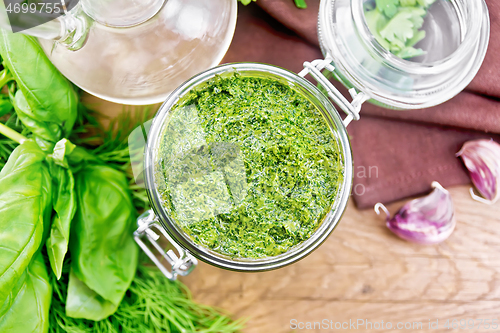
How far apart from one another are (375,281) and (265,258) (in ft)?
1.23

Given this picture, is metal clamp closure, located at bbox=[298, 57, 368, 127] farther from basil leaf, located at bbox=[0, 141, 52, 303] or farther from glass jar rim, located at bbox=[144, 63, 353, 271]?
basil leaf, located at bbox=[0, 141, 52, 303]

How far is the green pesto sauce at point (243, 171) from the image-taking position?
0.53 m

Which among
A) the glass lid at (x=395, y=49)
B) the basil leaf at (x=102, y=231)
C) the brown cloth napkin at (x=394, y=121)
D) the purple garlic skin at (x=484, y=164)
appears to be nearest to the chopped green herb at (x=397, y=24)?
the glass lid at (x=395, y=49)

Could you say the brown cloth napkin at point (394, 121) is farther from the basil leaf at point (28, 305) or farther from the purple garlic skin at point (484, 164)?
the basil leaf at point (28, 305)

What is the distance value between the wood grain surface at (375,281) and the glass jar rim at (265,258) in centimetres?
25

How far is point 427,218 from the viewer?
2.56 feet

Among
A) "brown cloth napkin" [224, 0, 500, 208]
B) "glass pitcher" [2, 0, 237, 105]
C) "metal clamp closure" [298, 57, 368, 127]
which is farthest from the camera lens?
"brown cloth napkin" [224, 0, 500, 208]

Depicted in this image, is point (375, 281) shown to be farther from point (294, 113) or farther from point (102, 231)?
point (102, 231)

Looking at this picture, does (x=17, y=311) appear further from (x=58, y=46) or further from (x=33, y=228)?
(x=58, y=46)

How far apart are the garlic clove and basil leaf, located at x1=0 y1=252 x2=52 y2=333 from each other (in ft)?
2.14

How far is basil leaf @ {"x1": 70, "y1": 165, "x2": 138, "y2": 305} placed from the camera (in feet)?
2.16

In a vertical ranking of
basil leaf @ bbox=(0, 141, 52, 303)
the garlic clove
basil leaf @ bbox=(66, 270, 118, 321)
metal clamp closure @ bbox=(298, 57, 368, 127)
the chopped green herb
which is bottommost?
basil leaf @ bbox=(66, 270, 118, 321)

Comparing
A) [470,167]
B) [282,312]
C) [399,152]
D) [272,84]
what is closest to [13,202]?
[272,84]

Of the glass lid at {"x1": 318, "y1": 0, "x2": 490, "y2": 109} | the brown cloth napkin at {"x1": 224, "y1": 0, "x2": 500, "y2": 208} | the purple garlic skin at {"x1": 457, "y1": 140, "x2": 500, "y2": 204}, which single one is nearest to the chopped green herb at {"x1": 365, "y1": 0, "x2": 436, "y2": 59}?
the glass lid at {"x1": 318, "y1": 0, "x2": 490, "y2": 109}
